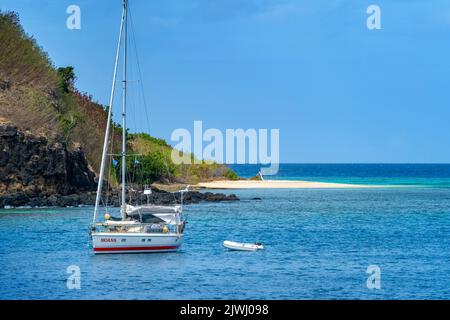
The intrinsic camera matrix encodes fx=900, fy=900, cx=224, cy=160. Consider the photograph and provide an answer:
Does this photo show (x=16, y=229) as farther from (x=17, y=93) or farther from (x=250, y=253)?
(x=17, y=93)

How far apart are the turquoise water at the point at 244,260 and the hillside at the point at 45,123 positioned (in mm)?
8955

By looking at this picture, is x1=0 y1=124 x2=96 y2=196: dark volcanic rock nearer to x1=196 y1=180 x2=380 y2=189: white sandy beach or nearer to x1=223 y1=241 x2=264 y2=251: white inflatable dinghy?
x1=223 y1=241 x2=264 y2=251: white inflatable dinghy

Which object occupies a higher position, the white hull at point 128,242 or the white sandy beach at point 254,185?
the white sandy beach at point 254,185

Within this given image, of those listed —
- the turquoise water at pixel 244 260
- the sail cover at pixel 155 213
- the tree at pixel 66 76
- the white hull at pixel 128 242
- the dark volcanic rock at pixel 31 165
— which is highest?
the tree at pixel 66 76

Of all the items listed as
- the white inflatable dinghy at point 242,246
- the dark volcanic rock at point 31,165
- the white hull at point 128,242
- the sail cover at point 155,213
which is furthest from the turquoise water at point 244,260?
the dark volcanic rock at point 31,165

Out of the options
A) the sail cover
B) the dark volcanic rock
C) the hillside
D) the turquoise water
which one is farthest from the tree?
the sail cover

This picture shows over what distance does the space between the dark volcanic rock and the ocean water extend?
26.0 feet

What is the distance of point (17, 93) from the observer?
104938mm

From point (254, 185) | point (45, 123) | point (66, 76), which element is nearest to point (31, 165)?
point (45, 123)

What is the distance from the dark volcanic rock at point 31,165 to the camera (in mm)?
91812

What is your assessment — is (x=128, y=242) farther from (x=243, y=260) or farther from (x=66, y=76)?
(x=66, y=76)

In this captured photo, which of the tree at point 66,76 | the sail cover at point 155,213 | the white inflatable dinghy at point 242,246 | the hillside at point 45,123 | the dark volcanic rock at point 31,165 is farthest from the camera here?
the tree at point 66,76

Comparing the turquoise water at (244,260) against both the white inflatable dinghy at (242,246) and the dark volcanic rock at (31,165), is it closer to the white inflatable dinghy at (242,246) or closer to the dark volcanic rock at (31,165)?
the white inflatable dinghy at (242,246)
